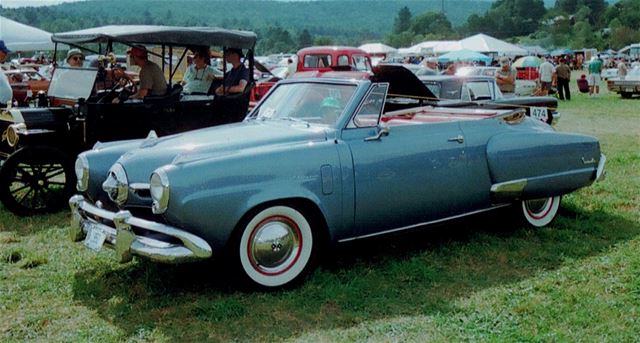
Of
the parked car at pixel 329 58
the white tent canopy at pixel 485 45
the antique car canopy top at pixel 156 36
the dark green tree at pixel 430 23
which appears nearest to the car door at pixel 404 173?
the antique car canopy top at pixel 156 36

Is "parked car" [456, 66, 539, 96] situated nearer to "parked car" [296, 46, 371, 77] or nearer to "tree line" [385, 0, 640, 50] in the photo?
"parked car" [296, 46, 371, 77]

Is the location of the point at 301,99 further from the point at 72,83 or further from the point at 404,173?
the point at 72,83

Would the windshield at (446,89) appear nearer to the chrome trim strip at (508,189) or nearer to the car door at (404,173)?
the chrome trim strip at (508,189)

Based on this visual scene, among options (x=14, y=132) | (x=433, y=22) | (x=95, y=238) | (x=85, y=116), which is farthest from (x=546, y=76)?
(x=433, y=22)

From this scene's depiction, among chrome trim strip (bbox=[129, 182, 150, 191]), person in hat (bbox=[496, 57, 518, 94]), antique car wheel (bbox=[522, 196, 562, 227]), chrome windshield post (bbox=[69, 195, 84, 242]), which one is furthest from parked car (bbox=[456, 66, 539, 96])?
chrome trim strip (bbox=[129, 182, 150, 191])

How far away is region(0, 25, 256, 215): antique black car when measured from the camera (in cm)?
702

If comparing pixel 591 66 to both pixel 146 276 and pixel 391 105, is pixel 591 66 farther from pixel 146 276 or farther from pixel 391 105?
pixel 146 276

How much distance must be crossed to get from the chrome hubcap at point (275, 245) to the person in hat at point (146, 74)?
3872 millimetres

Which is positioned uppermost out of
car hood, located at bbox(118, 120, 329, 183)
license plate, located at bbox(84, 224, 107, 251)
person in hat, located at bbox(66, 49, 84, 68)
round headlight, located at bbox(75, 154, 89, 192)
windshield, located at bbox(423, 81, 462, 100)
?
person in hat, located at bbox(66, 49, 84, 68)

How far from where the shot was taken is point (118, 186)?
14.6 feet

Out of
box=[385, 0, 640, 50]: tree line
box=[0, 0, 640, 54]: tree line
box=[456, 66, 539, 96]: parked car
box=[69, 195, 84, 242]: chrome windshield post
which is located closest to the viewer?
box=[69, 195, 84, 242]: chrome windshield post

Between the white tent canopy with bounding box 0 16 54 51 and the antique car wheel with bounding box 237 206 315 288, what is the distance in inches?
814

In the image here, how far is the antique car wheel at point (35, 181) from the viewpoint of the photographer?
22.2 ft

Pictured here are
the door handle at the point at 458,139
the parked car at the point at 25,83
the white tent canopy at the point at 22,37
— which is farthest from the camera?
the white tent canopy at the point at 22,37
